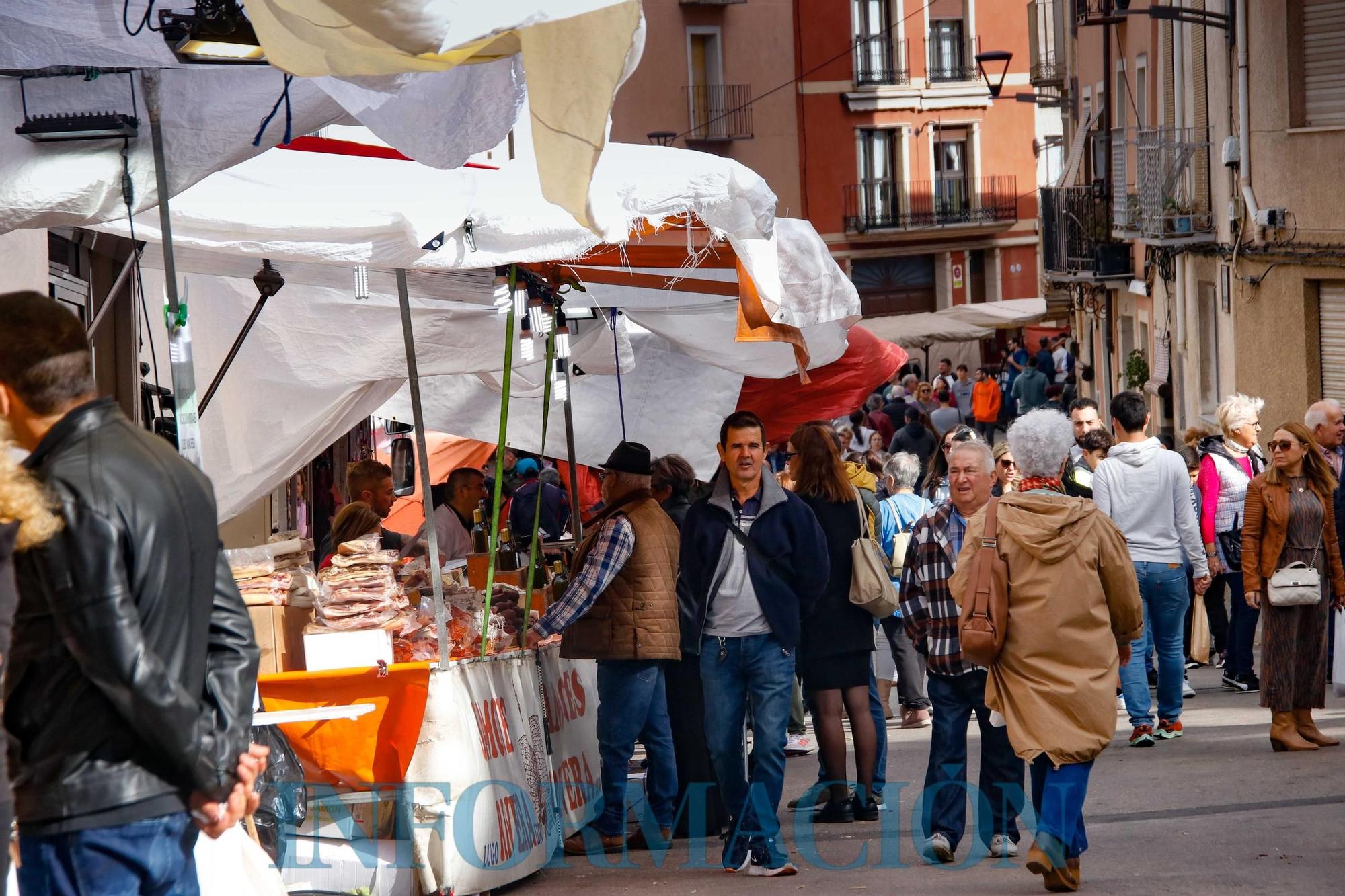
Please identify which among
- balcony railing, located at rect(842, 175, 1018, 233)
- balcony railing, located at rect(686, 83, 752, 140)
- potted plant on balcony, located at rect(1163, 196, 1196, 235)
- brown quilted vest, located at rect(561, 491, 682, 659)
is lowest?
brown quilted vest, located at rect(561, 491, 682, 659)

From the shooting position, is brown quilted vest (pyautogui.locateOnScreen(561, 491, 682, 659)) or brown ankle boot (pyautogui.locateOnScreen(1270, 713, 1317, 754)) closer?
brown quilted vest (pyautogui.locateOnScreen(561, 491, 682, 659))

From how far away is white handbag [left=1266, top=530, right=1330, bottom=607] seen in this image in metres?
8.73

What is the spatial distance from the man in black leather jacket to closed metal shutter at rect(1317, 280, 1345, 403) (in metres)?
15.4

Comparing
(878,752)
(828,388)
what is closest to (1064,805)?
(878,752)

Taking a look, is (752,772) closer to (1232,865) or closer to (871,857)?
(871,857)

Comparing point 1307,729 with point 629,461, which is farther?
point 1307,729

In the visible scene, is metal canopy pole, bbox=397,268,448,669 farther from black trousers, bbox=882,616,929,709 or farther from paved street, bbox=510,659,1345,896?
black trousers, bbox=882,616,929,709

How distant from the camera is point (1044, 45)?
39.0 m

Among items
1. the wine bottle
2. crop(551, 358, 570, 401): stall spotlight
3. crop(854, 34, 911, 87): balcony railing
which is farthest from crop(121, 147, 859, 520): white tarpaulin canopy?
crop(854, 34, 911, 87): balcony railing

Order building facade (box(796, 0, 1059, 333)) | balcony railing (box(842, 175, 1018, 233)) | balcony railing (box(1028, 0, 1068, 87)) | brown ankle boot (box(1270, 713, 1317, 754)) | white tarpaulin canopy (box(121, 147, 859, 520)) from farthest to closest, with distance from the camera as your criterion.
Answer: balcony railing (box(842, 175, 1018, 233))
building facade (box(796, 0, 1059, 333))
balcony railing (box(1028, 0, 1068, 87))
brown ankle boot (box(1270, 713, 1317, 754))
white tarpaulin canopy (box(121, 147, 859, 520))

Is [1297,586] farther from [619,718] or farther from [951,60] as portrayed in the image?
[951,60]

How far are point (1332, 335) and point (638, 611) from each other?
11.9m

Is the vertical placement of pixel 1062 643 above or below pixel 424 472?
below

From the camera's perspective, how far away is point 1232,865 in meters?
6.69
